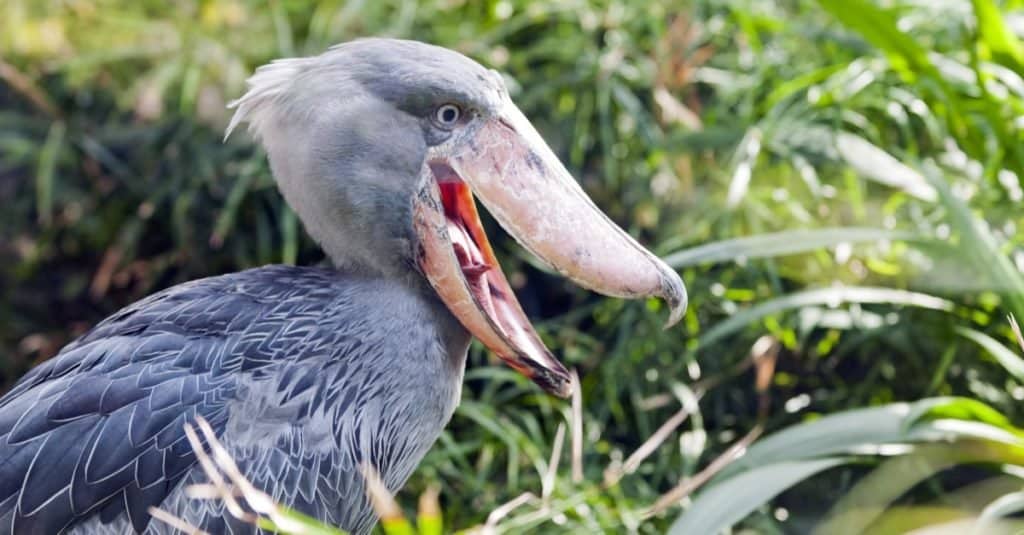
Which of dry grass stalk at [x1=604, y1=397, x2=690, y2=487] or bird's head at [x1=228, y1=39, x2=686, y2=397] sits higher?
bird's head at [x1=228, y1=39, x2=686, y2=397]

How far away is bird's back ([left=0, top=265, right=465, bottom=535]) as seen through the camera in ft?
5.61

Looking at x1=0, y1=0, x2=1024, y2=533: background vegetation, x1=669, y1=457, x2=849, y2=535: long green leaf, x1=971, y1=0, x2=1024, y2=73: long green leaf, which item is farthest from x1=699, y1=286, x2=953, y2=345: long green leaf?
x1=971, y1=0, x2=1024, y2=73: long green leaf

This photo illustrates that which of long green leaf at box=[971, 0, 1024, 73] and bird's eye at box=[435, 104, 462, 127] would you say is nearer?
bird's eye at box=[435, 104, 462, 127]

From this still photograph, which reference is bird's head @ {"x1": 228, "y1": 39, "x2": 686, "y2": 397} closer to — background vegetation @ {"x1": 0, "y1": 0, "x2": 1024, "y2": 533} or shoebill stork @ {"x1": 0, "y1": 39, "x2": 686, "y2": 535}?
shoebill stork @ {"x1": 0, "y1": 39, "x2": 686, "y2": 535}

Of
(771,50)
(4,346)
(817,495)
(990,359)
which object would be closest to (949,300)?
(990,359)

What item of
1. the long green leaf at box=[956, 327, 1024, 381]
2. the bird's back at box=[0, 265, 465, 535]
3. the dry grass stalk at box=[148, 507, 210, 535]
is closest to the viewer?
the dry grass stalk at box=[148, 507, 210, 535]

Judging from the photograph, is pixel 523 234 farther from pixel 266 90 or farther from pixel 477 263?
pixel 266 90

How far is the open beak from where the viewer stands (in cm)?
180

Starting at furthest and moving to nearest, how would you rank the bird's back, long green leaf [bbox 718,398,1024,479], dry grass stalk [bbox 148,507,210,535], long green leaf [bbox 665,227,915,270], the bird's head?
long green leaf [bbox 665,227,915,270] → long green leaf [bbox 718,398,1024,479] → the bird's head → the bird's back → dry grass stalk [bbox 148,507,210,535]

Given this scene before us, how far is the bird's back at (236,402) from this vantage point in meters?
1.71

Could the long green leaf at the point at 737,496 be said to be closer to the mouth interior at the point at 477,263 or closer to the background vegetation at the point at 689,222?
the background vegetation at the point at 689,222

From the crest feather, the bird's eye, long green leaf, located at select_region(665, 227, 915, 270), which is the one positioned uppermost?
the crest feather

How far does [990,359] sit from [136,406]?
1.59 m

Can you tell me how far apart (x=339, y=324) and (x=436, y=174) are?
0.25 meters
